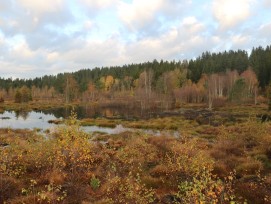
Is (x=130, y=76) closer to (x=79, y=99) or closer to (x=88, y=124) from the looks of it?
(x=79, y=99)

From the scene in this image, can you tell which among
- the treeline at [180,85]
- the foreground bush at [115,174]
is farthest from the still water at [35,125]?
the treeline at [180,85]

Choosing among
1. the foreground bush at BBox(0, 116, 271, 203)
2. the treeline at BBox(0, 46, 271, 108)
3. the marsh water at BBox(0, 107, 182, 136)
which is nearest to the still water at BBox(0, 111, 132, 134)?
the marsh water at BBox(0, 107, 182, 136)

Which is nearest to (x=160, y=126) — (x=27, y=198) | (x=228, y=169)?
(x=228, y=169)

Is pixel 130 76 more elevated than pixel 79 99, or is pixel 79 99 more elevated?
pixel 130 76

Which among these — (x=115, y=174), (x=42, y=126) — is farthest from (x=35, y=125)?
(x=115, y=174)

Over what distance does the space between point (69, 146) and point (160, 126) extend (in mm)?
28784

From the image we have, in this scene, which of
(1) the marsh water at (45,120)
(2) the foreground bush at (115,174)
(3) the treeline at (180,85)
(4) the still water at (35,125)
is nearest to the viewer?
(2) the foreground bush at (115,174)

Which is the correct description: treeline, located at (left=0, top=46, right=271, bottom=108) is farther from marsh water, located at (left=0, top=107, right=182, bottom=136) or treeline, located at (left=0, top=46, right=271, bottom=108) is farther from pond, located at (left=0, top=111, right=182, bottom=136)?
pond, located at (left=0, top=111, right=182, bottom=136)

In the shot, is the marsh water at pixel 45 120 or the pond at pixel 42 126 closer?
the pond at pixel 42 126

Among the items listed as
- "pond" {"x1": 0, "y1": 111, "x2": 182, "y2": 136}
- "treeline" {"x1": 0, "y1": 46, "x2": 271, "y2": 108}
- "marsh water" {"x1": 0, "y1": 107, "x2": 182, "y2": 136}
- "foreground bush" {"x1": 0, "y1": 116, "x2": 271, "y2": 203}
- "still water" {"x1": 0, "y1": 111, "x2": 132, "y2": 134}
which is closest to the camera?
"foreground bush" {"x1": 0, "y1": 116, "x2": 271, "y2": 203}

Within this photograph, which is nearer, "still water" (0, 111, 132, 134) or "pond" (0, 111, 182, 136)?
"pond" (0, 111, 182, 136)

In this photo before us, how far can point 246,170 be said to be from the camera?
14844mm

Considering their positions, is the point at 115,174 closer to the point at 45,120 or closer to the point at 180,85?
the point at 45,120

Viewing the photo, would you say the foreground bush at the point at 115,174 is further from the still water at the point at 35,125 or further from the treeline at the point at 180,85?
the treeline at the point at 180,85
